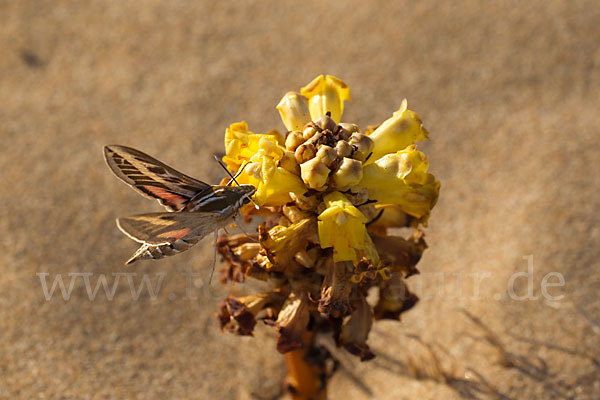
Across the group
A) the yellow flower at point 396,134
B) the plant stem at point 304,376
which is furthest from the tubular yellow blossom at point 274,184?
the plant stem at point 304,376

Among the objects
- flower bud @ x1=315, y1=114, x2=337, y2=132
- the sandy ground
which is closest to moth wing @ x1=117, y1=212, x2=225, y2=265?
flower bud @ x1=315, y1=114, x2=337, y2=132

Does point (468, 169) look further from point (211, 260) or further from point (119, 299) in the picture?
point (119, 299)

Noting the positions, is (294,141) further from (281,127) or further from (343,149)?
(281,127)

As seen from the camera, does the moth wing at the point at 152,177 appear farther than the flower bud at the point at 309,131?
No

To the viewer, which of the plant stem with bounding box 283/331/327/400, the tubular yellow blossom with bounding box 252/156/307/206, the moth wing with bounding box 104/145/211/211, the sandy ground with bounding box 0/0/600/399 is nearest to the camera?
the moth wing with bounding box 104/145/211/211

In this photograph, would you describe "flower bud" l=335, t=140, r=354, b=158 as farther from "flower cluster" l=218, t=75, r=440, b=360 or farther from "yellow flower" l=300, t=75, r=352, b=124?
"yellow flower" l=300, t=75, r=352, b=124

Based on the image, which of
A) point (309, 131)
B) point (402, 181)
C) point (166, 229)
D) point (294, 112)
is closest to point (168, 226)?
point (166, 229)

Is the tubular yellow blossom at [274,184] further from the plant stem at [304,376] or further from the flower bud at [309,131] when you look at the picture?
the plant stem at [304,376]
